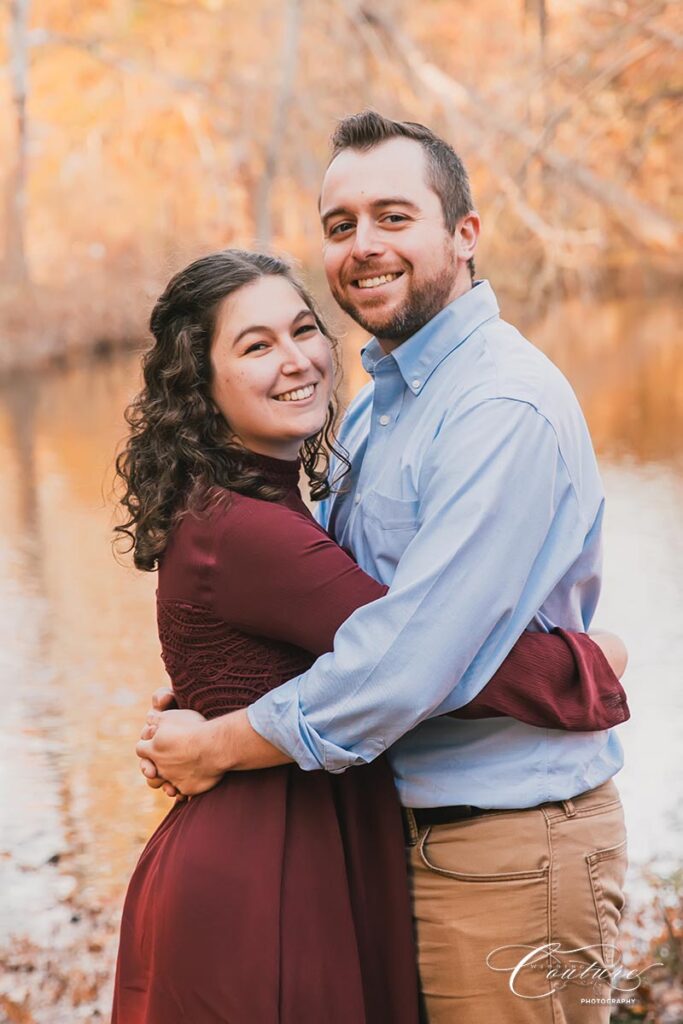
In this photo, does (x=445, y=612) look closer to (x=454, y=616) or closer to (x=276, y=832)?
(x=454, y=616)

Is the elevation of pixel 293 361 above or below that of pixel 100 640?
above

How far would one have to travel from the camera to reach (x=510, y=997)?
2.37m

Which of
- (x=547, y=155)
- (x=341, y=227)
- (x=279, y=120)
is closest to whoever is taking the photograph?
(x=341, y=227)

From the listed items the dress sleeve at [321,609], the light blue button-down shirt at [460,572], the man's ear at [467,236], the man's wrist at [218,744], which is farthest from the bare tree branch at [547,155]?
the man's wrist at [218,744]

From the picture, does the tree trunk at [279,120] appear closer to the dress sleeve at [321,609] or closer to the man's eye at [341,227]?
the man's eye at [341,227]

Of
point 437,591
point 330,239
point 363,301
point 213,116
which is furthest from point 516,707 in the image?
point 213,116

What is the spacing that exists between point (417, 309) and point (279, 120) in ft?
55.7

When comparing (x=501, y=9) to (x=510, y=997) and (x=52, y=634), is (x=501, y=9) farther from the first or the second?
(x=510, y=997)

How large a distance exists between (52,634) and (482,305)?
7.17 m

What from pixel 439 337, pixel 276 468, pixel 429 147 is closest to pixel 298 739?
pixel 276 468

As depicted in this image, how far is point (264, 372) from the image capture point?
252cm

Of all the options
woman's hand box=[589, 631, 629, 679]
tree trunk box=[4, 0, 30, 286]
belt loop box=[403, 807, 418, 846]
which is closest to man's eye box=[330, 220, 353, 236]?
woman's hand box=[589, 631, 629, 679]

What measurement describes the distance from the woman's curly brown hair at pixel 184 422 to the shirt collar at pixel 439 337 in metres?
0.24

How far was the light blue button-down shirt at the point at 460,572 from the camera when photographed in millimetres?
2156
